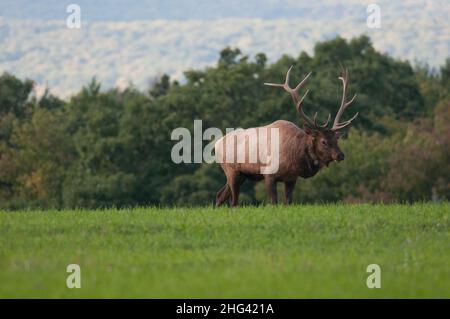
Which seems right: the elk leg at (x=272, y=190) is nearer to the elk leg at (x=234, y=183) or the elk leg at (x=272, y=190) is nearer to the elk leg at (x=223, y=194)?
the elk leg at (x=234, y=183)

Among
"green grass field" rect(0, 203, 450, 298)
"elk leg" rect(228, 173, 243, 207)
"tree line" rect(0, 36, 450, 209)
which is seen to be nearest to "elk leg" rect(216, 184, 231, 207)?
"elk leg" rect(228, 173, 243, 207)

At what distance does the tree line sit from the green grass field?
39.3 m

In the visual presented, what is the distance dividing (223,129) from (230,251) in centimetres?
5050

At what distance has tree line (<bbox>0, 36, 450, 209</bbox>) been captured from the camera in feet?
201

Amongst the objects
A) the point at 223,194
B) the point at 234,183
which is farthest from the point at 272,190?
the point at 223,194

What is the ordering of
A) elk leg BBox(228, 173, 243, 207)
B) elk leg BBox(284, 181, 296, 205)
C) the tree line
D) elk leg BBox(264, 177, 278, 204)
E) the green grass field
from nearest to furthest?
the green grass field, elk leg BBox(264, 177, 278, 204), elk leg BBox(284, 181, 296, 205), elk leg BBox(228, 173, 243, 207), the tree line

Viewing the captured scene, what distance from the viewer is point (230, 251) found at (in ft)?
44.3

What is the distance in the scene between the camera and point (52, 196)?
69125 mm

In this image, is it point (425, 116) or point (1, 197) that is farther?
point (425, 116)

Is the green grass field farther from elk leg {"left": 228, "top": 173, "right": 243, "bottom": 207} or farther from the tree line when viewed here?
the tree line
